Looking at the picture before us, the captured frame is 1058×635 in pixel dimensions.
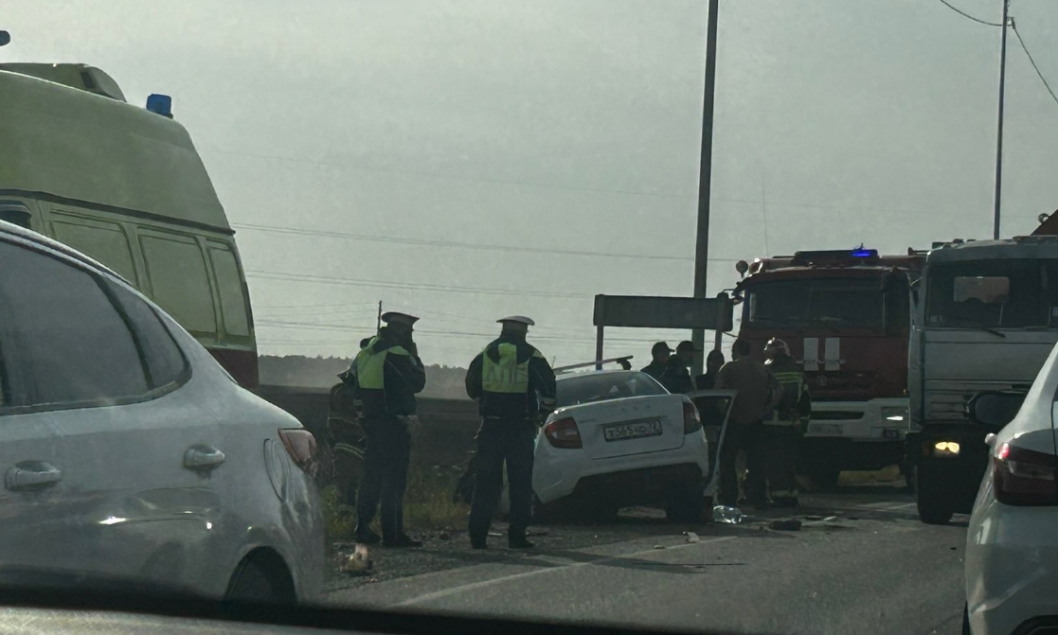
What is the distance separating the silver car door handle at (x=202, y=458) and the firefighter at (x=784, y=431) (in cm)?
1239

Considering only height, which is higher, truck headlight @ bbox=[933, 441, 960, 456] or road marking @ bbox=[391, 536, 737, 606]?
truck headlight @ bbox=[933, 441, 960, 456]

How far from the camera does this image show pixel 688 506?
14.6m

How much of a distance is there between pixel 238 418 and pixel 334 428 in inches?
406

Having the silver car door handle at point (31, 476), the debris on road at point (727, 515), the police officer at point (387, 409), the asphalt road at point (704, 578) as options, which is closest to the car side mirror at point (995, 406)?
the asphalt road at point (704, 578)

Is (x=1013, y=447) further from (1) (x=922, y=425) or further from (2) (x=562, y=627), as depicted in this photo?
(1) (x=922, y=425)

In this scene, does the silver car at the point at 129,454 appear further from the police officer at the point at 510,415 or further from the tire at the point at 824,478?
the tire at the point at 824,478

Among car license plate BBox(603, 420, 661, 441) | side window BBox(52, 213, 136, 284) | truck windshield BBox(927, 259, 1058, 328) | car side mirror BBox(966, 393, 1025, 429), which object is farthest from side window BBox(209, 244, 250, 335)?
car side mirror BBox(966, 393, 1025, 429)

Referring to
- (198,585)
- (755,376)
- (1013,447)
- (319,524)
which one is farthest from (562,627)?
(755,376)

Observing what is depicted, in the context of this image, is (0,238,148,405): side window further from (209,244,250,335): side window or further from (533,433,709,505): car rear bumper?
(533,433,709,505): car rear bumper

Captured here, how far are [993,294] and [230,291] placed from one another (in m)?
6.93

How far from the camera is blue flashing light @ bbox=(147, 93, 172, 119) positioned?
12.2 meters

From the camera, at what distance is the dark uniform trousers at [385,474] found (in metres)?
12.3

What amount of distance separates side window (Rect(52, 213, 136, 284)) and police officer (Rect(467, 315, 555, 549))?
2.89m

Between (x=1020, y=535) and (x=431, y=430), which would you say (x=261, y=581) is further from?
(x=431, y=430)
